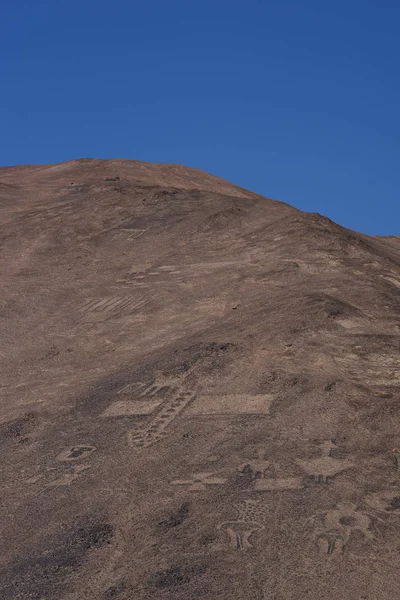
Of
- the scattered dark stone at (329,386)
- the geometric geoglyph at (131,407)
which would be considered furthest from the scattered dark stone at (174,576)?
the scattered dark stone at (329,386)

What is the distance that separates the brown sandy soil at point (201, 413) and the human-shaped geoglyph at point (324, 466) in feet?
0.08

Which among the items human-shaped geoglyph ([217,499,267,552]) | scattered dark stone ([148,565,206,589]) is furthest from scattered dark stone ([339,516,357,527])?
scattered dark stone ([148,565,206,589])

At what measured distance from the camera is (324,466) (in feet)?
30.6

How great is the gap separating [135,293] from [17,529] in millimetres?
8029

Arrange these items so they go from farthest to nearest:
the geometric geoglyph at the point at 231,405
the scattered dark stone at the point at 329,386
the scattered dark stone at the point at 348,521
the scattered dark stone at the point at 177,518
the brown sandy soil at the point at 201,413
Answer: the scattered dark stone at the point at 329,386
the geometric geoglyph at the point at 231,405
the scattered dark stone at the point at 177,518
the scattered dark stone at the point at 348,521
the brown sandy soil at the point at 201,413

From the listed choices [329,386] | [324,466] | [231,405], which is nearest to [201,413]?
[231,405]

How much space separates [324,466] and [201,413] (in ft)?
Answer: 6.81

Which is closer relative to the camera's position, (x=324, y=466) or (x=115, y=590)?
(x=115, y=590)

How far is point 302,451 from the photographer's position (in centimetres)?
968

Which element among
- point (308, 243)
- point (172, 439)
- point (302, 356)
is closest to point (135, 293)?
point (308, 243)

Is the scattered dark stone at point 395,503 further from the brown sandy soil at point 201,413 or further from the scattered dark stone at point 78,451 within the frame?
the scattered dark stone at point 78,451

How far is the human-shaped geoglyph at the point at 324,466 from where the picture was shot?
Answer: 9.13 metres

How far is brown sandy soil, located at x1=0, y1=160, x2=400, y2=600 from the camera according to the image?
25.8ft

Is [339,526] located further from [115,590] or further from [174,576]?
[115,590]
